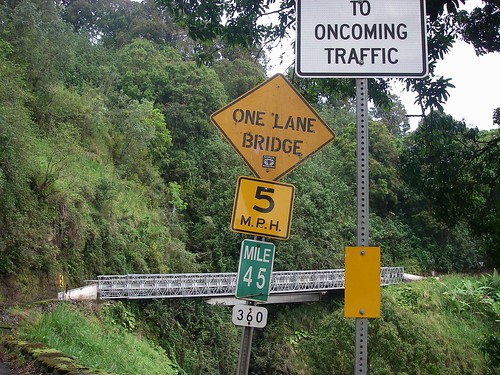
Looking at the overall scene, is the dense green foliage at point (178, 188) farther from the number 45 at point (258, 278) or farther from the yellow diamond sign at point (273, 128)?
the number 45 at point (258, 278)

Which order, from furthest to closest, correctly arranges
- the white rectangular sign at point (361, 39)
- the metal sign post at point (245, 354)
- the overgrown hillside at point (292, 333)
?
the overgrown hillside at point (292, 333), the metal sign post at point (245, 354), the white rectangular sign at point (361, 39)

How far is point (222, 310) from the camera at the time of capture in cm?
2266

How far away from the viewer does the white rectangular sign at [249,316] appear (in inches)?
110

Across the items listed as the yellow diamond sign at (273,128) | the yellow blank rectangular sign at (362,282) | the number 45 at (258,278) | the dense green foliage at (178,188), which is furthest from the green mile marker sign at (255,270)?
the dense green foliage at (178,188)

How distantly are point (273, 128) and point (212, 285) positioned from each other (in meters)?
19.3

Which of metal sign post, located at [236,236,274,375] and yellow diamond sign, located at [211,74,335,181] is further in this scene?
yellow diamond sign, located at [211,74,335,181]

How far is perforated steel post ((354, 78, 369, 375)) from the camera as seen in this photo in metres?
2.21

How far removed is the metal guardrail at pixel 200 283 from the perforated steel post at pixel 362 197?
12501 millimetres

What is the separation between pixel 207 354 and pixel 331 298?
807 cm

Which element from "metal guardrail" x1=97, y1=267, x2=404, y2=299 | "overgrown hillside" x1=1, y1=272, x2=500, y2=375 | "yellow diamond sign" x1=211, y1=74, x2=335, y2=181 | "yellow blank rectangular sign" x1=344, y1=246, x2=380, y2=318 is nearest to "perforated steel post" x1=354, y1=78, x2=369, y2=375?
"yellow blank rectangular sign" x1=344, y1=246, x2=380, y2=318

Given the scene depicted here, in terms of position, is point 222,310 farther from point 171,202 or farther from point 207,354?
point 171,202

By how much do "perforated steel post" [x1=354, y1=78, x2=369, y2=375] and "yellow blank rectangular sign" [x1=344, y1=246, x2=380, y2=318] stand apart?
0.05 m

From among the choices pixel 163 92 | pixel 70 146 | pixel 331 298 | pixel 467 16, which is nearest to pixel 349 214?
pixel 331 298

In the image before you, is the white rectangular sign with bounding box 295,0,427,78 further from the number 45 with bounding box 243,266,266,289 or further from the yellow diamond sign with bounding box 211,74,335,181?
the number 45 with bounding box 243,266,266,289
